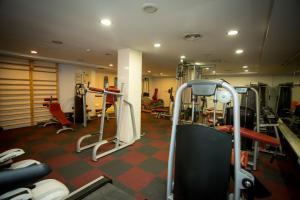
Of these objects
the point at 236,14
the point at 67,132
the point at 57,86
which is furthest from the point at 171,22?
the point at 57,86

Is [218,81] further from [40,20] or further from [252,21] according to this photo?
[40,20]

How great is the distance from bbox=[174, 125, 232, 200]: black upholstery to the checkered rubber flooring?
72 cm

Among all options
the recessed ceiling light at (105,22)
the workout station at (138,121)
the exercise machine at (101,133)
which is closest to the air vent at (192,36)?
the workout station at (138,121)

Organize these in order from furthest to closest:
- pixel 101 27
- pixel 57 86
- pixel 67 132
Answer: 1. pixel 57 86
2. pixel 67 132
3. pixel 101 27

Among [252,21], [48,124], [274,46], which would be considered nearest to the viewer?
[252,21]

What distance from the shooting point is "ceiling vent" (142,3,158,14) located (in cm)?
178

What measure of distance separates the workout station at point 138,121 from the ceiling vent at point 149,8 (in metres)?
0.01

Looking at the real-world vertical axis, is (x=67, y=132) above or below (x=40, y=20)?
below

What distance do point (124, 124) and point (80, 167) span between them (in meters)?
1.47

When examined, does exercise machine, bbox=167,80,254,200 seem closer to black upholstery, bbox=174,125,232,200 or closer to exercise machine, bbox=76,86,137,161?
black upholstery, bbox=174,125,232,200

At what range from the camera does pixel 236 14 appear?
1.94 meters

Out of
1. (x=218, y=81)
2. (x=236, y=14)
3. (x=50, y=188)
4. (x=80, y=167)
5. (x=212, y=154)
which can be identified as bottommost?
(x=80, y=167)

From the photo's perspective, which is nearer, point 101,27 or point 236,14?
point 236,14

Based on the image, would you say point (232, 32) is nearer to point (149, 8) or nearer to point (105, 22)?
point (149, 8)
